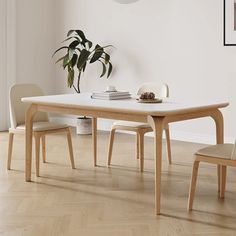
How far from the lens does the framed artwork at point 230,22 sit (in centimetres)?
571

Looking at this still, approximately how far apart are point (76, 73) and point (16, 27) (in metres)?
0.91

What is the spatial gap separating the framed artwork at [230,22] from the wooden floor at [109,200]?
48.7 inches

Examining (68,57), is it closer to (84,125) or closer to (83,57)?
(83,57)

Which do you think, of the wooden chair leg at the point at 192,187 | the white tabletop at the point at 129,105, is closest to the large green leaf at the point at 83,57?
the white tabletop at the point at 129,105

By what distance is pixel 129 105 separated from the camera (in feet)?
12.8

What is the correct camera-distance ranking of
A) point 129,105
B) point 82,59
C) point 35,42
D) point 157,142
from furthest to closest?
point 35,42, point 82,59, point 129,105, point 157,142

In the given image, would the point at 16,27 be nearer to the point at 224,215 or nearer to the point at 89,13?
the point at 89,13

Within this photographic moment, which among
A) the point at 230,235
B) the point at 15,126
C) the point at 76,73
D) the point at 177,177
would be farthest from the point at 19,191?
the point at 76,73

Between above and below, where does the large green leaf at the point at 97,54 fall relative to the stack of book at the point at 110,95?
above

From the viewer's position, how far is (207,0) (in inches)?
232

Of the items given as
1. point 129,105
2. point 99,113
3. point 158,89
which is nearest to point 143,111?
point 129,105

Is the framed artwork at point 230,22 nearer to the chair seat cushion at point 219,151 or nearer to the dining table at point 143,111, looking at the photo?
the dining table at point 143,111

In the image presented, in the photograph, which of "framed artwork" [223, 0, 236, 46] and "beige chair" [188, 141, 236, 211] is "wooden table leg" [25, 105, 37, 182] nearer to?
"beige chair" [188, 141, 236, 211]

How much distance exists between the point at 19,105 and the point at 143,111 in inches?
61.7
